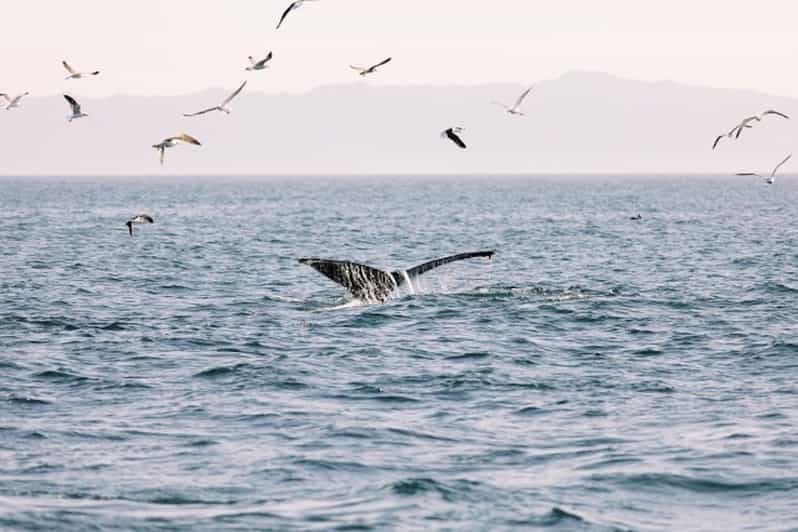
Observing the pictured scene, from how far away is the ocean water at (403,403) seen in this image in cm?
1555

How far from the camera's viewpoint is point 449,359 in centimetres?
2597

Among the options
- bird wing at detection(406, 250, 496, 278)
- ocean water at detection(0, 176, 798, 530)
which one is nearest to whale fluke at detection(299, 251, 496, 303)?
bird wing at detection(406, 250, 496, 278)

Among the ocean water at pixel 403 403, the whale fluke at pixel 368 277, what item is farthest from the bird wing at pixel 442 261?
the ocean water at pixel 403 403

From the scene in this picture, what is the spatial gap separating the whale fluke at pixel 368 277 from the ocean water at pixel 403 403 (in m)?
0.53

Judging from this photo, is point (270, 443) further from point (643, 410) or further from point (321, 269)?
point (321, 269)

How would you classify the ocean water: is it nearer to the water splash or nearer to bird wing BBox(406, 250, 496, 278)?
the water splash

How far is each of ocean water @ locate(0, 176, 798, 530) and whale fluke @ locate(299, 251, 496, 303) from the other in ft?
1.74

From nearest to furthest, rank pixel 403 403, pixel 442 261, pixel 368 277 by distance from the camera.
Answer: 1. pixel 403 403
2. pixel 442 261
3. pixel 368 277

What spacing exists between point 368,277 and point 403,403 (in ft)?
39.0

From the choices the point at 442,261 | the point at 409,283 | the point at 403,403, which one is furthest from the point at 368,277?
the point at 403,403

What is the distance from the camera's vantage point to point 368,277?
33094 mm

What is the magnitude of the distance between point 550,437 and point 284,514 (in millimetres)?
4952

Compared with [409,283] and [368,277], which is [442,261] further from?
[409,283]

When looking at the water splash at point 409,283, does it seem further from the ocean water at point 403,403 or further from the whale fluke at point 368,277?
the ocean water at point 403,403
